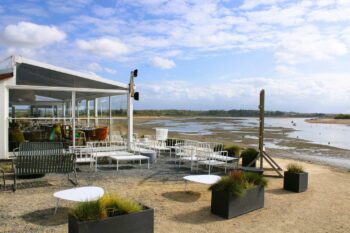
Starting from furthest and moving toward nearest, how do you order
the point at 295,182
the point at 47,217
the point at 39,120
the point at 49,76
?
1. the point at 39,120
2. the point at 49,76
3. the point at 295,182
4. the point at 47,217

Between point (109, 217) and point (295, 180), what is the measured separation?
479 cm

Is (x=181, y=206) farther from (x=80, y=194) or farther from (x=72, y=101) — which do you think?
(x=72, y=101)

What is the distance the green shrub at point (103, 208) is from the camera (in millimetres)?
3979

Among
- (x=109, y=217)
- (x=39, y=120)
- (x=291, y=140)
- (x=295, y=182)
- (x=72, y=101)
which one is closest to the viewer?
(x=109, y=217)

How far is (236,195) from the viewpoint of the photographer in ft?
18.0

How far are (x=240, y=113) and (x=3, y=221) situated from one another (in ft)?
443

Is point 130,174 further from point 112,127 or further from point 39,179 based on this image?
point 112,127

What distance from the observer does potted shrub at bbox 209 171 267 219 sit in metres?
5.43

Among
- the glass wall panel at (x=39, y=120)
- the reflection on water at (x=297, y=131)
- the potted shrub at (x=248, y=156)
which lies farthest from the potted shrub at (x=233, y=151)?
the reflection on water at (x=297, y=131)

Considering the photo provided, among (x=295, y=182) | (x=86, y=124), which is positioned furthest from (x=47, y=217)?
(x=86, y=124)

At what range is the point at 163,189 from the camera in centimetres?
720

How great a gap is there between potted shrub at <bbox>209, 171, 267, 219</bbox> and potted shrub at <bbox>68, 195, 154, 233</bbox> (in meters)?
1.58

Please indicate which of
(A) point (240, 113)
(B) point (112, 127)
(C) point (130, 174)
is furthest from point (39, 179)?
(A) point (240, 113)

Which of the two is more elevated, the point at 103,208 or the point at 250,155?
the point at 103,208
